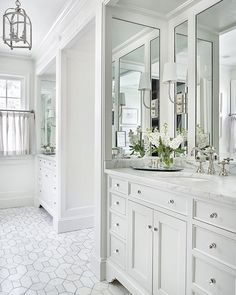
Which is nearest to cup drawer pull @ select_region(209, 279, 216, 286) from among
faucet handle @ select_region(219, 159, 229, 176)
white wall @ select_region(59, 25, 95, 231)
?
faucet handle @ select_region(219, 159, 229, 176)

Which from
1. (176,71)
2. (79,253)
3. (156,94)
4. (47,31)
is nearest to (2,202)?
(79,253)

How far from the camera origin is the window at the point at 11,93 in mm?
4773

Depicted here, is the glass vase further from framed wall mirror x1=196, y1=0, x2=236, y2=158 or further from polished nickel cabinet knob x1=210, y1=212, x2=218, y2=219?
polished nickel cabinet knob x1=210, y1=212, x2=218, y2=219

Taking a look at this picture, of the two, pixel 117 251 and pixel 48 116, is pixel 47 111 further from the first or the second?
pixel 117 251

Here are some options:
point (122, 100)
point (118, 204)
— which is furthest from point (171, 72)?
point (118, 204)

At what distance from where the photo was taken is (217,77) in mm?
2244

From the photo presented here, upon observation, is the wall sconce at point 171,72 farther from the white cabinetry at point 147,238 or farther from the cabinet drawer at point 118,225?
the cabinet drawer at point 118,225

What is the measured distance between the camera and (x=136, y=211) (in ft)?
6.52

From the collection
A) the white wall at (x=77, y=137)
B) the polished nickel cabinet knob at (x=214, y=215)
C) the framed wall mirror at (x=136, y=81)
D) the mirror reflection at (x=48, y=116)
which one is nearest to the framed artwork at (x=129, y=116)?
the framed wall mirror at (x=136, y=81)

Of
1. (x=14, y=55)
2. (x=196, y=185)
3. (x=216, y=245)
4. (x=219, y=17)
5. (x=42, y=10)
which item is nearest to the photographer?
(x=216, y=245)

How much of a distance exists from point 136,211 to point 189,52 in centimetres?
153

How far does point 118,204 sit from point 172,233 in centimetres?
68

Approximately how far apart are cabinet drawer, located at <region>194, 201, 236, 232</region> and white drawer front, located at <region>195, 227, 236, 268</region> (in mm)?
59

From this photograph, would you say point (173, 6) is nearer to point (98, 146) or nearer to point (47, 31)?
point (98, 146)
